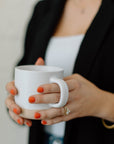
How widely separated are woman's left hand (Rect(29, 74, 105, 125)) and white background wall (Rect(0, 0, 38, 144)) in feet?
2.52

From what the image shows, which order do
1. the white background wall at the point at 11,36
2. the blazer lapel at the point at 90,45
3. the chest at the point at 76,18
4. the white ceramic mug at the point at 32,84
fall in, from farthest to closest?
the white background wall at the point at 11,36 < the chest at the point at 76,18 < the blazer lapel at the point at 90,45 < the white ceramic mug at the point at 32,84

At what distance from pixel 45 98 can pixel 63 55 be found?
0.96ft

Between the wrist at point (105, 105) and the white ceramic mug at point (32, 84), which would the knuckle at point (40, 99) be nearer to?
the white ceramic mug at point (32, 84)

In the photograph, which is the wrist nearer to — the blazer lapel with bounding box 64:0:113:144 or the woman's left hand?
the woman's left hand

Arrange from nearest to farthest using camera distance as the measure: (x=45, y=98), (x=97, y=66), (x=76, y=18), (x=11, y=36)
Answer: (x=45, y=98) → (x=97, y=66) → (x=76, y=18) → (x=11, y=36)

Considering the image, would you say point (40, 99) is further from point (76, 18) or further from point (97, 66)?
point (76, 18)

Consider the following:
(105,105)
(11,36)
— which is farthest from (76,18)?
(11,36)

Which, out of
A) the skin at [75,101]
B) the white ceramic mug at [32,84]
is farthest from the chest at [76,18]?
the white ceramic mug at [32,84]

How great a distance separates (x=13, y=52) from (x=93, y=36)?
69 cm

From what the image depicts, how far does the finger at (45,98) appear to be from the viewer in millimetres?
379

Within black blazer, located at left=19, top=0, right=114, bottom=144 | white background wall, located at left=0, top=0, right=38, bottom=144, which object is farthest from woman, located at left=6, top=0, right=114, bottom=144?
white background wall, located at left=0, top=0, right=38, bottom=144

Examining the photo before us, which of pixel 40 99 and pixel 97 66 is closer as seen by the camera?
pixel 40 99

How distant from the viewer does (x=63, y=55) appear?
0.64 metres

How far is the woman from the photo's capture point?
0.43 metres
